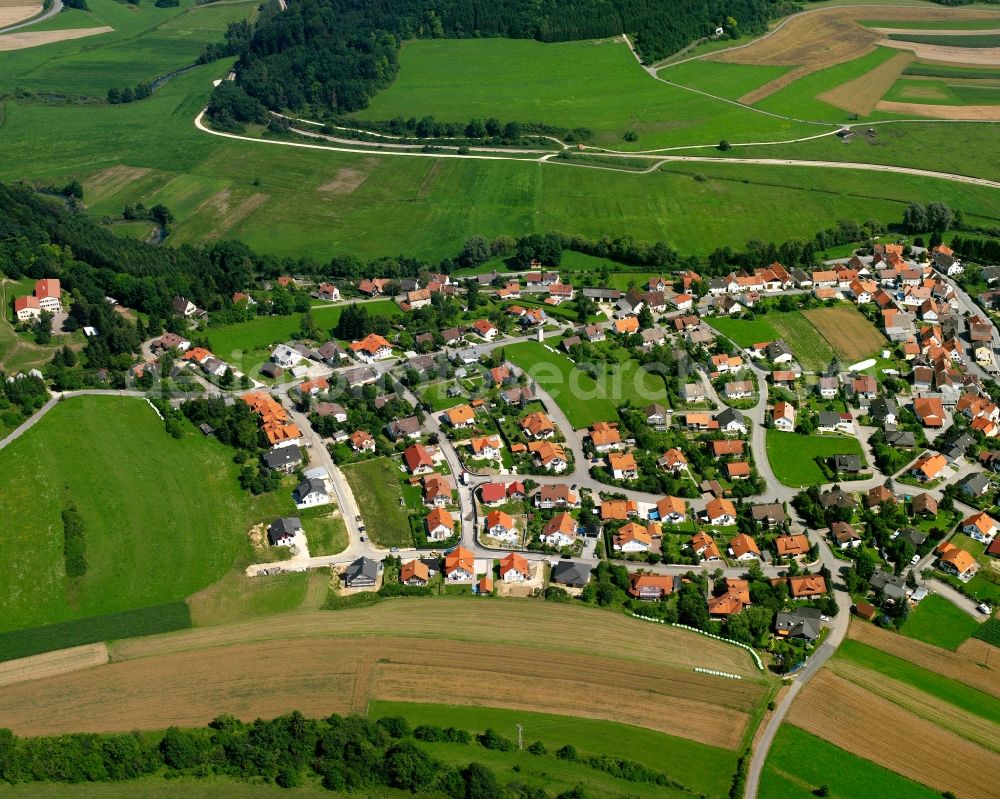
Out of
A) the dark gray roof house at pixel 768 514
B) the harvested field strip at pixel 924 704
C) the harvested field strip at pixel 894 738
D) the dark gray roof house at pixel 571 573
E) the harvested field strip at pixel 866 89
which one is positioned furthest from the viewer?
the harvested field strip at pixel 866 89

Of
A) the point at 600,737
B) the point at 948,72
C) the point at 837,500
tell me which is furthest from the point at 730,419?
the point at 948,72

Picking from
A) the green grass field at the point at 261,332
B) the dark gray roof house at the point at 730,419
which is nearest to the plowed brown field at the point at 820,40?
the green grass field at the point at 261,332

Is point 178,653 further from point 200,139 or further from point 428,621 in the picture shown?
point 200,139

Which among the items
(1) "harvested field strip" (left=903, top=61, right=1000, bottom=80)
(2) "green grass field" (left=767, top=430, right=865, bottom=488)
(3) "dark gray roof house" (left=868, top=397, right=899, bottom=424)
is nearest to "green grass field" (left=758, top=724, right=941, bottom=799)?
(2) "green grass field" (left=767, top=430, right=865, bottom=488)

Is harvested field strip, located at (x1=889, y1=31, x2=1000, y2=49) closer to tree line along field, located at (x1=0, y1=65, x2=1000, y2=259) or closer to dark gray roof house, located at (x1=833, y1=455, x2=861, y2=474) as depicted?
tree line along field, located at (x1=0, y1=65, x2=1000, y2=259)

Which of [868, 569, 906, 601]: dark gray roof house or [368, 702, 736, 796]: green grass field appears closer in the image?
[368, 702, 736, 796]: green grass field

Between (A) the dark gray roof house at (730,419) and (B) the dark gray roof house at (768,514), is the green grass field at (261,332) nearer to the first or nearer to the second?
(A) the dark gray roof house at (730,419)

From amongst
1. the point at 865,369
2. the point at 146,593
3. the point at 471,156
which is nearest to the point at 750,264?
the point at 865,369
